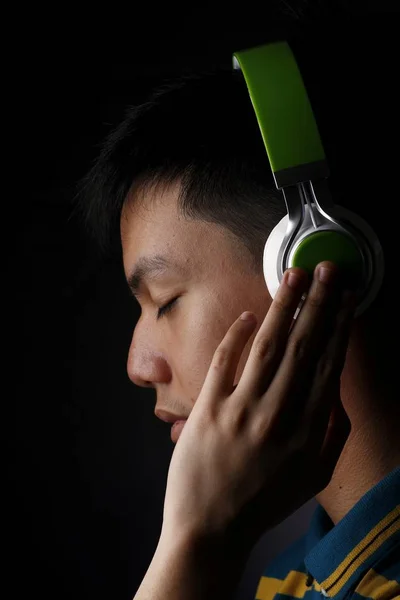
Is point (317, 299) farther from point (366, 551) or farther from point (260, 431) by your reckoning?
point (366, 551)

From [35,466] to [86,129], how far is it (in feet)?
1.93

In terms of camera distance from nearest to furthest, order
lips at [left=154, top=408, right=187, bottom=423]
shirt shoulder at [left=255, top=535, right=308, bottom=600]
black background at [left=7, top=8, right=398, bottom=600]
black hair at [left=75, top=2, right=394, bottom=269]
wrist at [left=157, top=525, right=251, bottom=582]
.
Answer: wrist at [left=157, top=525, right=251, bottom=582] < black hair at [left=75, top=2, right=394, bottom=269] < lips at [left=154, top=408, right=187, bottom=423] < shirt shoulder at [left=255, top=535, right=308, bottom=600] < black background at [left=7, top=8, right=398, bottom=600]

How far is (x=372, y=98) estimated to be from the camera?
90cm

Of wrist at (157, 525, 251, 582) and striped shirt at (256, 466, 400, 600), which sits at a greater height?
wrist at (157, 525, 251, 582)

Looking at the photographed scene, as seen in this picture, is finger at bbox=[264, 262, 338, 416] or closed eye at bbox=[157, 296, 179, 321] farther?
closed eye at bbox=[157, 296, 179, 321]

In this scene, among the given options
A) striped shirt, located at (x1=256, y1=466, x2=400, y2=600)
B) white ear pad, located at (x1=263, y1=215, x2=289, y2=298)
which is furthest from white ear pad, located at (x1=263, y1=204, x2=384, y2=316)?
striped shirt, located at (x1=256, y1=466, x2=400, y2=600)

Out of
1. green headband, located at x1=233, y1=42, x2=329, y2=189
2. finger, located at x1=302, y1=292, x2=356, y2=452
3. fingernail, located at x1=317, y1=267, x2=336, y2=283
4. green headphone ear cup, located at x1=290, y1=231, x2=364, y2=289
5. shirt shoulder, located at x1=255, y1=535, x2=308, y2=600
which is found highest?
green headband, located at x1=233, y1=42, x2=329, y2=189

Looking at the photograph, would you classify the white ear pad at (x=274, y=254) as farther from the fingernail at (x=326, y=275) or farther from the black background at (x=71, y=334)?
the black background at (x=71, y=334)

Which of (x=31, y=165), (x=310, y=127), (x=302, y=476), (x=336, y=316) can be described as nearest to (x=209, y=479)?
(x=302, y=476)

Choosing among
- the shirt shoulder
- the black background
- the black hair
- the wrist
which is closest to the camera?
the wrist

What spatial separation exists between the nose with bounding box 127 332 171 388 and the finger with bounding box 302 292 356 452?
0.76ft

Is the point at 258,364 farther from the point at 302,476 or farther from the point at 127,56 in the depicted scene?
the point at 127,56

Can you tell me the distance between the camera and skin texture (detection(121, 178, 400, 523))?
0.91m

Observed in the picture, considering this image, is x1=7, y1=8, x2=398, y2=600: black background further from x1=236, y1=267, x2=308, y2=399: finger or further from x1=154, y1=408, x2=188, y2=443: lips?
x1=236, y1=267, x2=308, y2=399: finger
